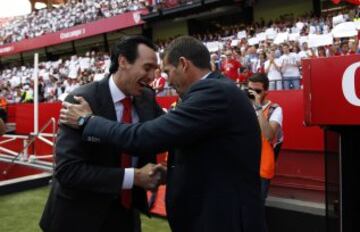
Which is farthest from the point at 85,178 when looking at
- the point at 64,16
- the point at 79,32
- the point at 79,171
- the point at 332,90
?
the point at 64,16

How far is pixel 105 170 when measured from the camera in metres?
2.10

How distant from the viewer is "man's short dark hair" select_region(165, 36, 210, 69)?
214 cm

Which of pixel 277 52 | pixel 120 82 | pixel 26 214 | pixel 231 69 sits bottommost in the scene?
pixel 26 214

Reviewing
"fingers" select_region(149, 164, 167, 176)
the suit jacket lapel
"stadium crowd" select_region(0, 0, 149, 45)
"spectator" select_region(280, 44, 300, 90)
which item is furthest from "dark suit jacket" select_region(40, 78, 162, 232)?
"stadium crowd" select_region(0, 0, 149, 45)

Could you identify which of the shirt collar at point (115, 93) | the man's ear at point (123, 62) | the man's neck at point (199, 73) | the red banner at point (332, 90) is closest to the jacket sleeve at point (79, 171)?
the shirt collar at point (115, 93)

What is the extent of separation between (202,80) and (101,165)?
0.64 meters

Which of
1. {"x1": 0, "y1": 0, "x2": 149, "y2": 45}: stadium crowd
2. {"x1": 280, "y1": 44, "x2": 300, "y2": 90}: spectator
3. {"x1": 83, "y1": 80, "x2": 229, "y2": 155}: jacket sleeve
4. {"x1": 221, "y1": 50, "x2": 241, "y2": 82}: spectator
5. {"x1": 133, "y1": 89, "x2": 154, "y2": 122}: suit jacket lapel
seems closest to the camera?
{"x1": 83, "y1": 80, "x2": 229, "y2": 155}: jacket sleeve

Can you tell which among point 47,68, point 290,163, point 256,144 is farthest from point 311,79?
point 47,68

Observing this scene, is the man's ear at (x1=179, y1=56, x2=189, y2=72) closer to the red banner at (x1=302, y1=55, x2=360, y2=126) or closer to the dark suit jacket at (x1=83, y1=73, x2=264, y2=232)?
the dark suit jacket at (x1=83, y1=73, x2=264, y2=232)

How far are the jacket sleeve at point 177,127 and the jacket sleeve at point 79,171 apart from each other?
13 cm

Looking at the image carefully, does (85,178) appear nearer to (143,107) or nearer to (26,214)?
(143,107)

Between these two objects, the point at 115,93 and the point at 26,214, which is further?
the point at 26,214

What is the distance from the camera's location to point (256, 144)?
82.0 inches

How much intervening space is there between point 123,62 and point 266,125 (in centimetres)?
227
